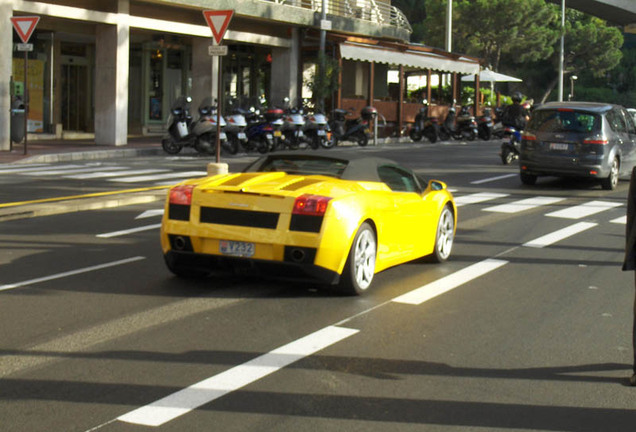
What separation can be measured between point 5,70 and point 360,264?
1890 centimetres

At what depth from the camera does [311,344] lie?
6.85 m

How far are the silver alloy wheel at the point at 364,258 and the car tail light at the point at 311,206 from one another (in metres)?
0.48

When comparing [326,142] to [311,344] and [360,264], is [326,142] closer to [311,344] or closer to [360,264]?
[360,264]

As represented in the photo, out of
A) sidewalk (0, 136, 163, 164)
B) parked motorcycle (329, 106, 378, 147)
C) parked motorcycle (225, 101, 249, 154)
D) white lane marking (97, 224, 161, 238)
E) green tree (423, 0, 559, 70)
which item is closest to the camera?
white lane marking (97, 224, 161, 238)

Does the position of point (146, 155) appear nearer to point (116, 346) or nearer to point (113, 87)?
point (113, 87)

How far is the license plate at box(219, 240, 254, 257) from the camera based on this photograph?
8.32 metres

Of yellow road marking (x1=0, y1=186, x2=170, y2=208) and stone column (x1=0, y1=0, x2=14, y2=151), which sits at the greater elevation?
stone column (x1=0, y1=0, x2=14, y2=151)

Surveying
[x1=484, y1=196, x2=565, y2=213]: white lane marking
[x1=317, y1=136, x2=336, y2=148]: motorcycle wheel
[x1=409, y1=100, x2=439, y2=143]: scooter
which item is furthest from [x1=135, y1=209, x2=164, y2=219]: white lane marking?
[x1=409, y1=100, x2=439, y2=143]: scooter

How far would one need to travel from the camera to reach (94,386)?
18.7 feet

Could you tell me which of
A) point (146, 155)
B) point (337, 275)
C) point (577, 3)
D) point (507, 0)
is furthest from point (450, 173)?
point (577, 3)

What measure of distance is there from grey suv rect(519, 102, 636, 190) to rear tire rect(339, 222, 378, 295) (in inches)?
435

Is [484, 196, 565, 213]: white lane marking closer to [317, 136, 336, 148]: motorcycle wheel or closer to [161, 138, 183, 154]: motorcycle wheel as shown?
[161, 138, 183, 154]: motorcycle wheel

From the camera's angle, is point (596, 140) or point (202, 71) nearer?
point (596, 140)

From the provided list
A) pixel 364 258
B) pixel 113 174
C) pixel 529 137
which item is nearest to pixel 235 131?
pixel 113 174
